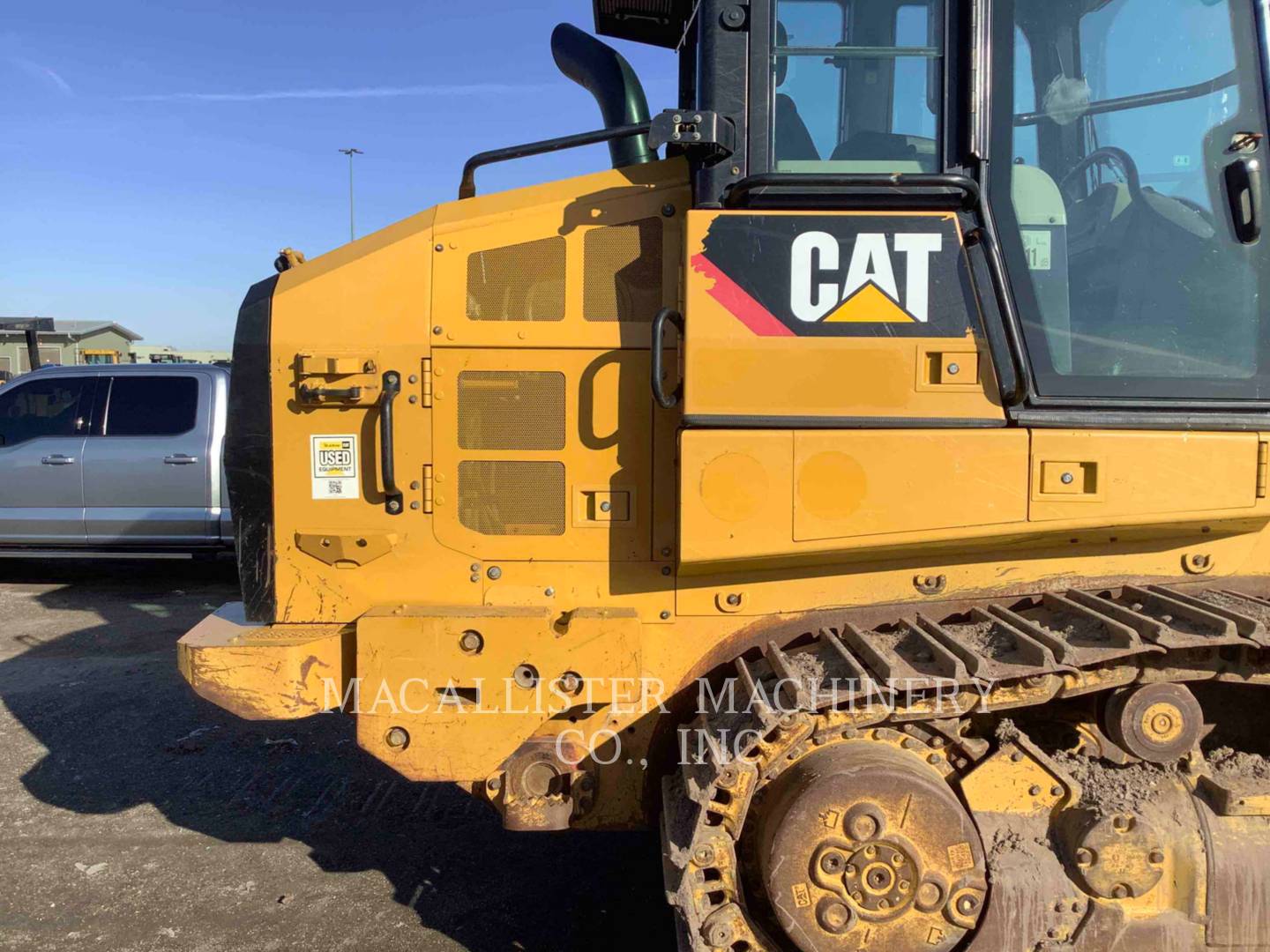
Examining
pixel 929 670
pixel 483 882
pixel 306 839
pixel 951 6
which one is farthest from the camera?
pixel 306 839

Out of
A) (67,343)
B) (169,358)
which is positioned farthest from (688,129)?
(67,343)

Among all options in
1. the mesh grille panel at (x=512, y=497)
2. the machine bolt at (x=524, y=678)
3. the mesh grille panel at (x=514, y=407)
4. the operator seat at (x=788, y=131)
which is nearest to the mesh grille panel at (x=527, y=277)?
the mesh grille panel at (x=514, y=407)

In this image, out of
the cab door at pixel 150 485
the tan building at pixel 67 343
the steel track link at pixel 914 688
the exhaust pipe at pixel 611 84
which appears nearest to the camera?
the steel track link at pixel 914 688

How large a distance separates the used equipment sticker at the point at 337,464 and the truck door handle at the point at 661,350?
1022mm

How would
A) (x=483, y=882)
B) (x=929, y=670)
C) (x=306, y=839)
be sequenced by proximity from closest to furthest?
(x=929, y=670)
(x=483, y=882)
(x=306, y=839)

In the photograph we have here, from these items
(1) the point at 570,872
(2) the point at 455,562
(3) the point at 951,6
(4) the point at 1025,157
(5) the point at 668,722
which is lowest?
(1) the point at 570,872

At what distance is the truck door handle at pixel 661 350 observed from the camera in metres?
2.53

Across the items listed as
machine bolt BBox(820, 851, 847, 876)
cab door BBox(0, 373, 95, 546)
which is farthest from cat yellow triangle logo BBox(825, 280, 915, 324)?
cab door BBox(0, 373, 95, 546)

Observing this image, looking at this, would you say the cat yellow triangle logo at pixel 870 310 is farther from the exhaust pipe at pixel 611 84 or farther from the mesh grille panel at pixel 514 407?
the exhaust pipe at pixel 611 84

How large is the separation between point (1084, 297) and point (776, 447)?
977 millimetres

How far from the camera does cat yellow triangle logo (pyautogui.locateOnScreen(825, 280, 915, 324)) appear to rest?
251 cm

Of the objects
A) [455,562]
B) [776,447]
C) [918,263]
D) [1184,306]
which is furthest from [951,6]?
[455,562]

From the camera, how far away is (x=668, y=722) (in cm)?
285

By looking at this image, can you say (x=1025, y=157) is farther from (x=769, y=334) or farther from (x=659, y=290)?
(x=659, y=290)
